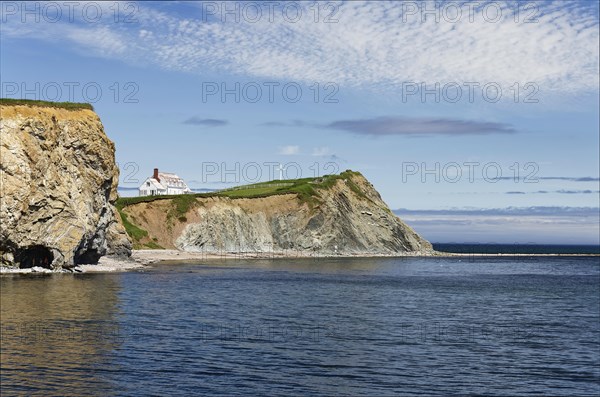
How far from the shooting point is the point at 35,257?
255ft

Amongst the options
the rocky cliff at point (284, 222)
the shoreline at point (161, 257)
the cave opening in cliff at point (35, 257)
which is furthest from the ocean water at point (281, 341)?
the rocky cliff at point (284, 222)

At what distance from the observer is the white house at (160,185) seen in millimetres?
168625

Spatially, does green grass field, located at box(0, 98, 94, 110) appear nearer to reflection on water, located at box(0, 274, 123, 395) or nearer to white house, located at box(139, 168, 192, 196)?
reflection on water, located at box(0, 274, 123, 395)

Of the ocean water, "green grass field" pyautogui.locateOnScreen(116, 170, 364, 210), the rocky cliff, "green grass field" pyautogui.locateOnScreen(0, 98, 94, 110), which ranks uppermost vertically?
"green grass field" pyautogui.locateOnScreen(0, 98, 94, 110)

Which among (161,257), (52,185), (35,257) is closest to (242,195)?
(161,257)

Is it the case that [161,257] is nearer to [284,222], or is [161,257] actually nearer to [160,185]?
[284,222]

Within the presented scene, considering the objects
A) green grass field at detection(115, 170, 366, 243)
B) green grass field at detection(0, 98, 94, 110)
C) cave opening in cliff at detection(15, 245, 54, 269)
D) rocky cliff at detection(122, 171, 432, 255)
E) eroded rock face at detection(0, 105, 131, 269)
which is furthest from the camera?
rocky cliff at detection(122, 171, 432, 255)

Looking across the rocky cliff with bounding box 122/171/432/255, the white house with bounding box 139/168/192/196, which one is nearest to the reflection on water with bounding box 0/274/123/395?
the rocky cliff with bounding box 122/171/432/255

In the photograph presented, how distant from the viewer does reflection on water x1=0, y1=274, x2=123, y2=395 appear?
2600 centimetres

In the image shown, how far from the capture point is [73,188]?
80.5m

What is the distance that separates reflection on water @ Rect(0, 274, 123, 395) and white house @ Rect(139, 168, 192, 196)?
Answer: 357 ft

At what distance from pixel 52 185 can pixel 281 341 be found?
49.5m

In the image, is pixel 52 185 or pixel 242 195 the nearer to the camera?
pixel 52 185

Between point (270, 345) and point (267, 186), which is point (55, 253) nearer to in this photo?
point (270, 345)
